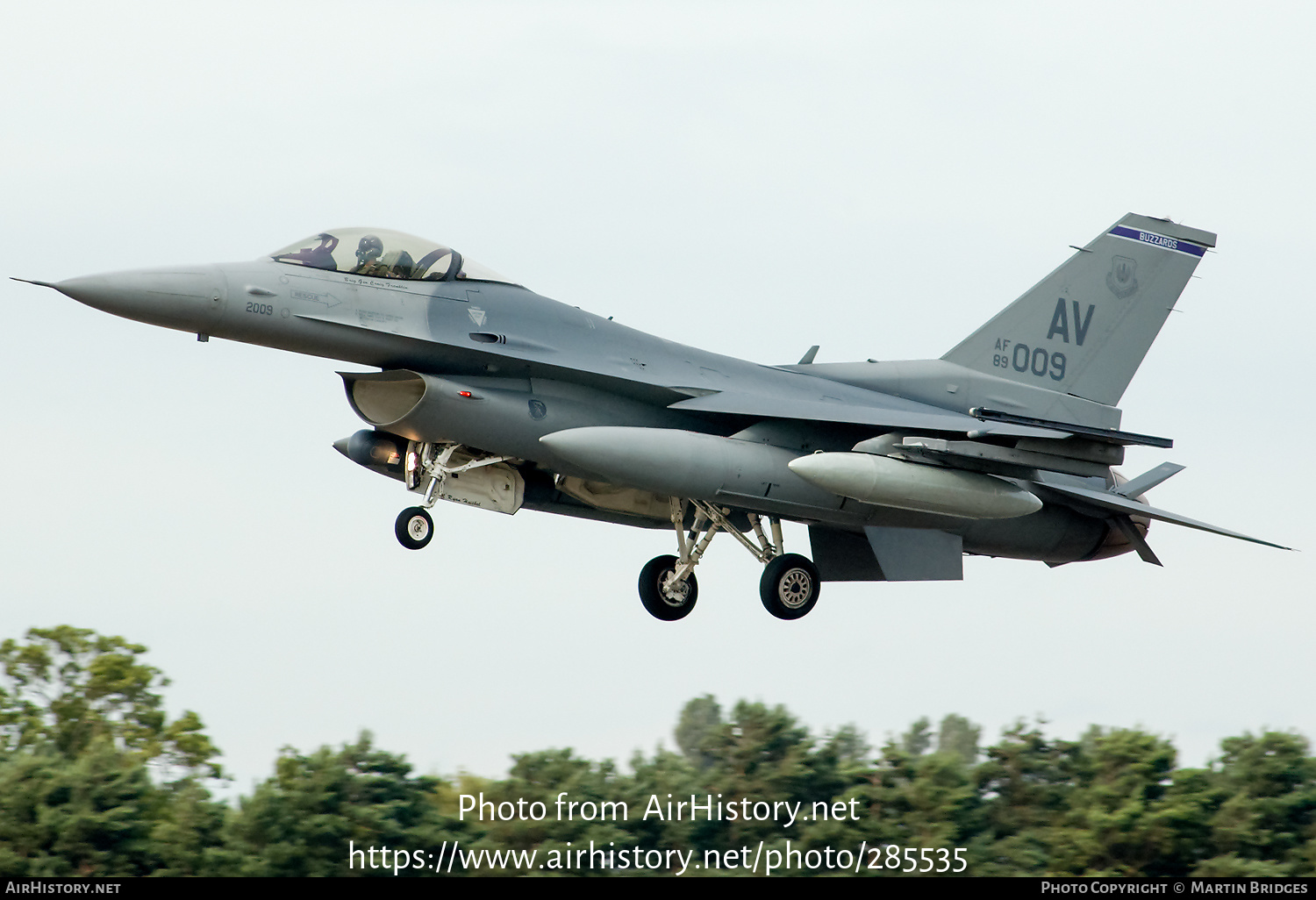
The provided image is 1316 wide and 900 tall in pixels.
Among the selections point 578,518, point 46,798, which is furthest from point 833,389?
point 46,798

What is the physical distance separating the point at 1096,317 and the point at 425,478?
784cm

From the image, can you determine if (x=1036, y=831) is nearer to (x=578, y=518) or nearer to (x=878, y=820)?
(x=878, y=820)

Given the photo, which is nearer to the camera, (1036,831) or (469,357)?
(469,357)

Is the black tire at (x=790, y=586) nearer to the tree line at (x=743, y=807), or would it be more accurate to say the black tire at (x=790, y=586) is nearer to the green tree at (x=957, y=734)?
the tree line at (x=743, y=807)

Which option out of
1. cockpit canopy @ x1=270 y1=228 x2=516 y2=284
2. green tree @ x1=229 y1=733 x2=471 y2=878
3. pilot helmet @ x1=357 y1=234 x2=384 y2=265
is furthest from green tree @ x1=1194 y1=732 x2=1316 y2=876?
pilot helmet @ x1=357 y1=234 x2=384 y2=265

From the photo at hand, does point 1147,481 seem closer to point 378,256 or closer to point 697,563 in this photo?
point 697,563

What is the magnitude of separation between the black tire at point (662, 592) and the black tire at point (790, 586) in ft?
2.93

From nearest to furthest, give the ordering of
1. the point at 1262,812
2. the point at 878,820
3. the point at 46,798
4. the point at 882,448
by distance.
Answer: the point at 882,448 → the point at 46,798 → the point at 1262,812 → the point at 878,820

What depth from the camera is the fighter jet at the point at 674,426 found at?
1391 cm

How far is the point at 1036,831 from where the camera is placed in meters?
24.1

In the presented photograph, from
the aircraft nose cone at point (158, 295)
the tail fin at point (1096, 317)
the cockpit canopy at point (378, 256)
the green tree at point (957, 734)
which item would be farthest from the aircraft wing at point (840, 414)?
the green tree at point (957, 734)
